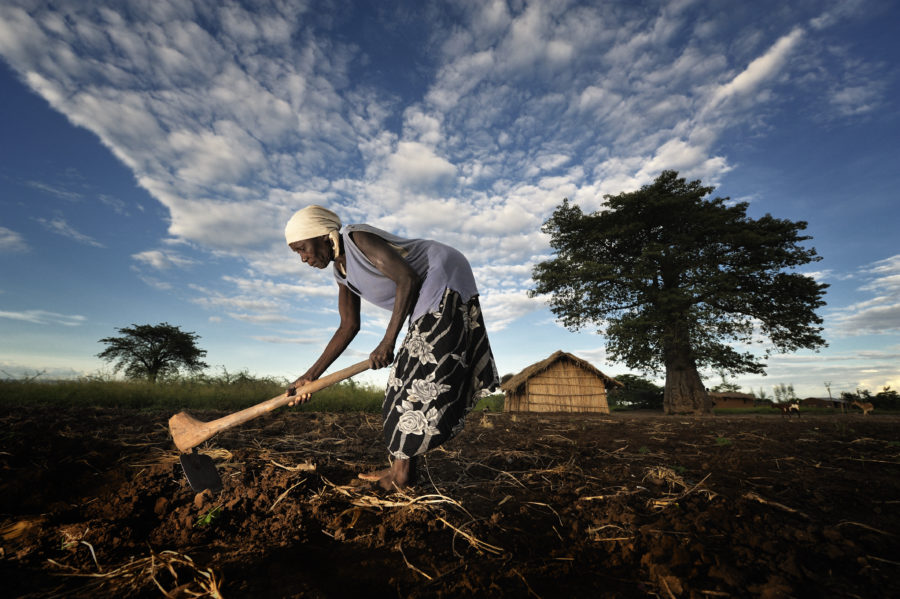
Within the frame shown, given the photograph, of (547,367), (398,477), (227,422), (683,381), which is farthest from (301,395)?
(683,381)

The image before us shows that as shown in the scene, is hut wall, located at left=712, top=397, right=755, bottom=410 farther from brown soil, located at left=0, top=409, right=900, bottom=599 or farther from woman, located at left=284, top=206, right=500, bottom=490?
woman, located at left=284, top=206, right=500, bottom=490

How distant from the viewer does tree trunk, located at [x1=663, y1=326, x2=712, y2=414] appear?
13453 mm

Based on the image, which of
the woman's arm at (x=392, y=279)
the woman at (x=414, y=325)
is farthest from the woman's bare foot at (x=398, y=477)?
the woman's arm at (x=392, y=279)

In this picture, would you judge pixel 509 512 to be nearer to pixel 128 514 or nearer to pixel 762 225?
pixel 128 514

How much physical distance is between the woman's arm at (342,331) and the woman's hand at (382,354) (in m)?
0.62

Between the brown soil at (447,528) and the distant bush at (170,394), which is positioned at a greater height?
the distant bush at (170,394)

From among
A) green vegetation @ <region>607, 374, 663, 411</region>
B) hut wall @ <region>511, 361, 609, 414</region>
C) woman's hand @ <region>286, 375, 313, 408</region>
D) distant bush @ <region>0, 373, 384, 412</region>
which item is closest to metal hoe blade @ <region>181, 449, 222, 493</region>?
woman's hand @ <region>286, 375, 313, 408</region>

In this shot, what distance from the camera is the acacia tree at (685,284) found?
1346 centimetres

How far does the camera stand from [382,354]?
7.19ft

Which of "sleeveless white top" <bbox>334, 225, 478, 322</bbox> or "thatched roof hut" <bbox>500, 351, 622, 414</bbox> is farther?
"thatched roof hut" <bbox>500, 351, 622, 414</bbox>

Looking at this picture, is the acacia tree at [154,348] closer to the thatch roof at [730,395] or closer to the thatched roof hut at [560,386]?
the thatched roof hut at [560,386]

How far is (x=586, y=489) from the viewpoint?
7.22 feet

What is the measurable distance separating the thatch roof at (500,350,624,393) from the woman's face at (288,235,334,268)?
11970mm

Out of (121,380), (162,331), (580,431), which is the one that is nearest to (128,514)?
(580,431)
